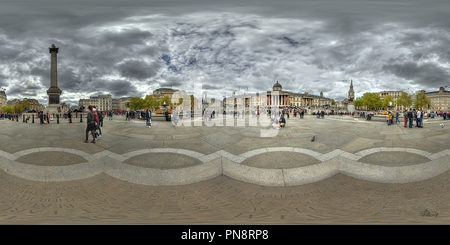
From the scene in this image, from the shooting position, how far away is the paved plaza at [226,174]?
11.4ft

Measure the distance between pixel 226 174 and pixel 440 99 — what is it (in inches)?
235

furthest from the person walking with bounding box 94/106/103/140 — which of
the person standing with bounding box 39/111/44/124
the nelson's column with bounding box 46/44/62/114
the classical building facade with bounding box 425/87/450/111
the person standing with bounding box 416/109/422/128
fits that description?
the classical building facade with bounding box 425/87/450/111

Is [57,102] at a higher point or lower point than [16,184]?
higher

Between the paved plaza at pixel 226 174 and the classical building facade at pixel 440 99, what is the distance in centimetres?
52

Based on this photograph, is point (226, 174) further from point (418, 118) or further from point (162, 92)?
point (418, 118)

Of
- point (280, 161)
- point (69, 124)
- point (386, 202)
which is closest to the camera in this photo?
point (386, 202)

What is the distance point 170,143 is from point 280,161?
2530 mm

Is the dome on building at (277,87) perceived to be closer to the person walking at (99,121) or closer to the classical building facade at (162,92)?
the classical building facade at (162,92)

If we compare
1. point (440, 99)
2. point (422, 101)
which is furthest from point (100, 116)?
point (440, 99)

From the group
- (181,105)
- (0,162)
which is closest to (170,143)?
(181,105)

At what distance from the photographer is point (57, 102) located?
6125mm

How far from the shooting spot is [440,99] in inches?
211

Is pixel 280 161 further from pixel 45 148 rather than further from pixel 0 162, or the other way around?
pixel 0 162
